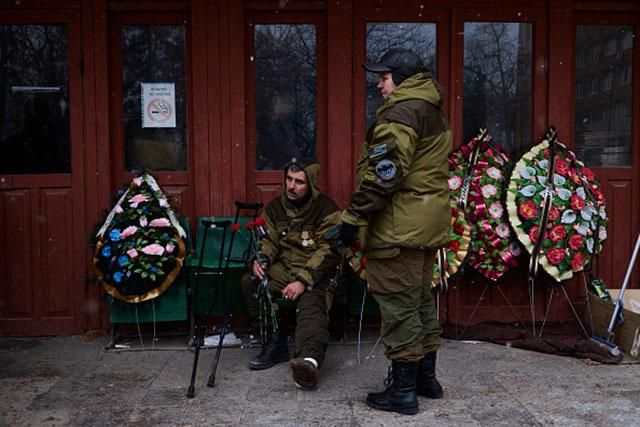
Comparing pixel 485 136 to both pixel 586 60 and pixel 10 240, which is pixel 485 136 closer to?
pixel 586 60

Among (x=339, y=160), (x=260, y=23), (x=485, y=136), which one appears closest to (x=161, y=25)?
(x=260, y=23)

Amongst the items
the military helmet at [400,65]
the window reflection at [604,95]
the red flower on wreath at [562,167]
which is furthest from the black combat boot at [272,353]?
the window reflection at [604,95]

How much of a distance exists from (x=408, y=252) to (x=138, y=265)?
2265 millimetres

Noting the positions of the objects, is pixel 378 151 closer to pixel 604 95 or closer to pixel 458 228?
pixel 458 228

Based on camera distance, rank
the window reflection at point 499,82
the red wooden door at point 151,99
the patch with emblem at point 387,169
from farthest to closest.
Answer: the window reflection at point 499,82 < the red wooden door at point 151,99 < the patch with emblem at point 387,169

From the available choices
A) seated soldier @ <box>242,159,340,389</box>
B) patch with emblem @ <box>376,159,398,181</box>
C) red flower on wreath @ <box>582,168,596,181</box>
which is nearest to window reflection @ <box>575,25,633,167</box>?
red flower on wreath @ <box>582,168,596,181</box>

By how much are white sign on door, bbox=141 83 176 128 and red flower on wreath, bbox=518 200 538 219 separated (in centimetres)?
299

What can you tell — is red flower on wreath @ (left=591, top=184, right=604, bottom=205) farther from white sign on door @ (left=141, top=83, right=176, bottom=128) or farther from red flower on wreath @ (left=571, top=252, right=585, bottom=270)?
white sign on door @ (left=141, top=83, right=176, bottom=128)

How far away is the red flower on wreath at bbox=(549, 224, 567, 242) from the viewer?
608 cm

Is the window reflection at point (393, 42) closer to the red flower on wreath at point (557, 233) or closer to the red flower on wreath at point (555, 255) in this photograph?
the red flower on wreath at point (557, 233)

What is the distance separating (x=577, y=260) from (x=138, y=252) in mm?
3445

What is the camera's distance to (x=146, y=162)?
661 centimetres

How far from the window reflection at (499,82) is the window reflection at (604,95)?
19.4 inches

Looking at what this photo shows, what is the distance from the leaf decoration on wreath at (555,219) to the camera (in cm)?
609
